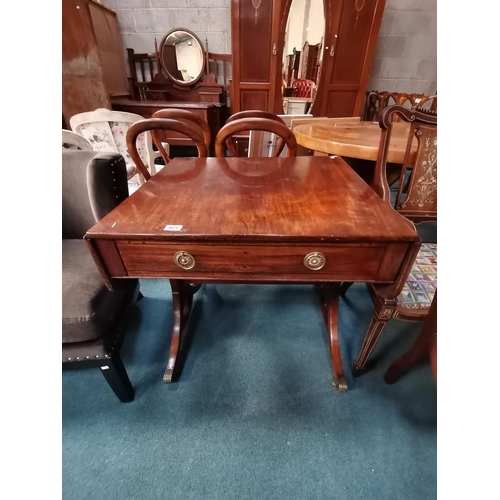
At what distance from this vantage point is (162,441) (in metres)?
0.86

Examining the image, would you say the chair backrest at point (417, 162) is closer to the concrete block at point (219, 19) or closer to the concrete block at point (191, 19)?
the concrete block at point (219, 19)

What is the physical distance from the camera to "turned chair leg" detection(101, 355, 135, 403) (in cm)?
85

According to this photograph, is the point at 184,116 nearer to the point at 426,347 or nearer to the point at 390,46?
the point at 426,347

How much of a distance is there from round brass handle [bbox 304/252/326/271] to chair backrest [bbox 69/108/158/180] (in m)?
1.36

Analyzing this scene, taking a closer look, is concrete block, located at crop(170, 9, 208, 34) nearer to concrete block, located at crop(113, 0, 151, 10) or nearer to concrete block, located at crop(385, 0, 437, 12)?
concrete block, located at crop(113, 0, 151, 10)

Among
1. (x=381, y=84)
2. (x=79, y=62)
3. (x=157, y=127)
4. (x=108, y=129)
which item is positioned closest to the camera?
(x=157, y=127)

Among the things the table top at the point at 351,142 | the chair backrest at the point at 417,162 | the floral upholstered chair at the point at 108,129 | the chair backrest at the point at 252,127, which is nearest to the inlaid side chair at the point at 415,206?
the chair backrest at the point at 417,162

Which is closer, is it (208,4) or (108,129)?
(108,129)

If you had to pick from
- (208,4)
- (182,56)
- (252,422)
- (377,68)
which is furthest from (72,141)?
(377,68)

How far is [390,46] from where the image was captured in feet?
9.93

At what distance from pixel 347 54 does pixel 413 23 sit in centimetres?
109

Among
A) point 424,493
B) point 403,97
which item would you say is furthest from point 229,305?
point 403,97

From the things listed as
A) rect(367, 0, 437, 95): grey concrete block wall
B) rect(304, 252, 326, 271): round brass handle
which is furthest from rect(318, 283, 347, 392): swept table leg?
rect(367, 0, 437, 95): grey concrete block wall

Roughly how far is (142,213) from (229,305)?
34.3 inches
